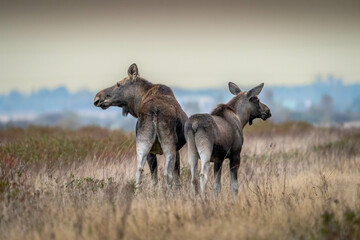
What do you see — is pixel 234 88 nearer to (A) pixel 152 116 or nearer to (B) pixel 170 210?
(A) pixel 152 116

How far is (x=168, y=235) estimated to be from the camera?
25.6 ft

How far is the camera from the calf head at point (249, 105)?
38.5 ft

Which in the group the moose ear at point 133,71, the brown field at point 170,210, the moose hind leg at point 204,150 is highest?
the moose ear at point 133,71

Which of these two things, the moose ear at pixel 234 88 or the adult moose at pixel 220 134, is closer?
the adult moose at pixel 220 134

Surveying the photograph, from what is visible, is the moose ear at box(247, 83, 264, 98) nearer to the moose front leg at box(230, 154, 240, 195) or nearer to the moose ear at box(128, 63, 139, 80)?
the moose front leg at box(230, 154, 240, 195)

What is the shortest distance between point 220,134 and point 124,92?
2258mm

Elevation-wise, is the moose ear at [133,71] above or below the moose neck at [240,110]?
above

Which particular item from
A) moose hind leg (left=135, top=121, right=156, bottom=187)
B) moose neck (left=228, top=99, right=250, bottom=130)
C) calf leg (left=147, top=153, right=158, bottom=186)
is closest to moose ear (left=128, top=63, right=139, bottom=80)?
moose hind leg (left=135, top=121, right=156, bottom=187)

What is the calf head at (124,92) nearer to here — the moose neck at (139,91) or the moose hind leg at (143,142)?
the moose neck at (139,91)

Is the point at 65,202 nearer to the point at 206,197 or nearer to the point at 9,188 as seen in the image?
the point at 9,188

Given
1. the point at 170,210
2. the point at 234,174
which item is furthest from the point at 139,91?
the point at 170,210

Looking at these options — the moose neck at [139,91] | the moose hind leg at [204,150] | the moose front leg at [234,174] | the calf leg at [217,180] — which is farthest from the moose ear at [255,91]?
the moose hind leg at [204,150]

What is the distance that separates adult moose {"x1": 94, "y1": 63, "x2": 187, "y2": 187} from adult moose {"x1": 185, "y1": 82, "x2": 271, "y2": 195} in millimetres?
555

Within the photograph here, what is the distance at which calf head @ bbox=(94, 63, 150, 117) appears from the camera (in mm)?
11672
